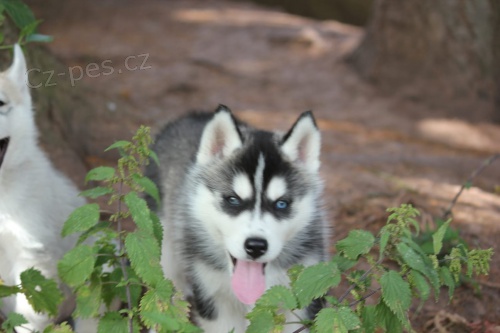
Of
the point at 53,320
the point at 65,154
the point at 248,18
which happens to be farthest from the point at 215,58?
the point at 53,320

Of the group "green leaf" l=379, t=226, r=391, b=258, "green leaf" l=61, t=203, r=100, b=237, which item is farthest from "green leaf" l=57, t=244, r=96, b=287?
"green leaf" l=379, t=226, r=391, b=258

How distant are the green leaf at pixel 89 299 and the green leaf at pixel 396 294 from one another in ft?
4.17

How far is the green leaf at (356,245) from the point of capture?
3037mm

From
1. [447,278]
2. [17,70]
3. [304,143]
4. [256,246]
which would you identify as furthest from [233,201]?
[17,70]

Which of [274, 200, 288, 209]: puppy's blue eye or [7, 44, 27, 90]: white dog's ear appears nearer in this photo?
[274, 200, 288, 209]: puppy's blue eye

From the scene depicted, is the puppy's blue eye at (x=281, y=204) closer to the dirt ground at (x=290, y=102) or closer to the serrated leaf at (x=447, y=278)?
the serrated leaf at (x=447, y=278)

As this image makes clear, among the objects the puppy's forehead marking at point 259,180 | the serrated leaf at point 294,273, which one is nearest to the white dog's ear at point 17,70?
the puppy's forehead marking at point 259,180

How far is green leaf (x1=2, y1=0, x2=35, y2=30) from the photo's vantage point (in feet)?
13.4

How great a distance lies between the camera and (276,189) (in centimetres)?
339

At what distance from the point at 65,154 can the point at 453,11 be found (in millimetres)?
4978

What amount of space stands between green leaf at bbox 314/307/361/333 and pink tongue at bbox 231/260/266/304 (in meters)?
0.52

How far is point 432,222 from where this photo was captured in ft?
15.9

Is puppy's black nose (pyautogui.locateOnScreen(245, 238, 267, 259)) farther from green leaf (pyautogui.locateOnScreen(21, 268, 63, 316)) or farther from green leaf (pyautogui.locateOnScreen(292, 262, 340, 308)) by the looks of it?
green leaf (pyautogui.locateOnScreen(21, 268, 63, 316))

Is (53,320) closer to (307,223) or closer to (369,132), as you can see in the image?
(307,223)
